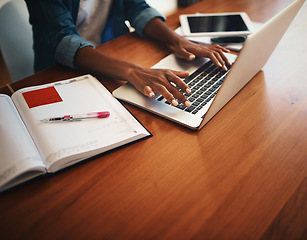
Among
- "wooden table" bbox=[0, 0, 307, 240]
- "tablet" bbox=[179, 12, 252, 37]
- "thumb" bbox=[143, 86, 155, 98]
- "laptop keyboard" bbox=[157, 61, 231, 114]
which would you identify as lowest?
"wooden table" bbox=[0, 0, 307, 240]

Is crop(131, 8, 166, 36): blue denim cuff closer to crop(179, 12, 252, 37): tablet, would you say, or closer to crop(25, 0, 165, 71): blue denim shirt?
crop(25, 0, 165, 71): blue denim shirt

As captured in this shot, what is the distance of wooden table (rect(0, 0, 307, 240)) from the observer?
453 mm

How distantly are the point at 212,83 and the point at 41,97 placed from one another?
1.66ft

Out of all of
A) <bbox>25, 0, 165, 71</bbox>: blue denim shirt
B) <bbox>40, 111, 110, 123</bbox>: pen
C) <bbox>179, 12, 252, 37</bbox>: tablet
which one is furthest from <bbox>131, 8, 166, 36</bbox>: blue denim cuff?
<bbox>40, 111, 110, 123</bbox>: pen

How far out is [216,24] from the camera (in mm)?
1085

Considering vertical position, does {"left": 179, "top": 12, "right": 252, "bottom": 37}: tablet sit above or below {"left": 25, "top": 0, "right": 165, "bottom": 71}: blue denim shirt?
below

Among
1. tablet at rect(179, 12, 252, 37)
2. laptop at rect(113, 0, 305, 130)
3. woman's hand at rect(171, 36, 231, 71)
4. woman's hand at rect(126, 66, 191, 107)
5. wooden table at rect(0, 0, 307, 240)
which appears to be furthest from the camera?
tablet at rect(179, 12, 252, 37)

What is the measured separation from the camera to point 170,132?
2.10 ft

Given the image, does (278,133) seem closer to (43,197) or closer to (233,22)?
(43,197)

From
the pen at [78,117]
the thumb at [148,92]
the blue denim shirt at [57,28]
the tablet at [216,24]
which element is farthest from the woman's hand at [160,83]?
the tablet at [216,24]

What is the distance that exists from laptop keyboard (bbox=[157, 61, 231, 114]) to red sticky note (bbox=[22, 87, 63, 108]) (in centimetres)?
30

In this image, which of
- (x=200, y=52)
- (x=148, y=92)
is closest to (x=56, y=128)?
(x=148, y=92)

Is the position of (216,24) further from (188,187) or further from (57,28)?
(188,187)

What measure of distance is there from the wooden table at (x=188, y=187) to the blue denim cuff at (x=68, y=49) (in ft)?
1.06
